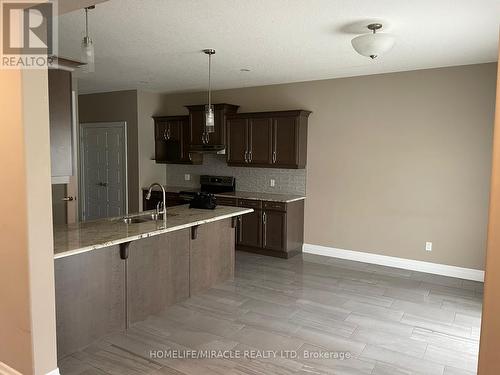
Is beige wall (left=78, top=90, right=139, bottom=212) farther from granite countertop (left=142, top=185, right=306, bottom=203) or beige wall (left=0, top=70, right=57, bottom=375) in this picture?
beige wall (left=0, top=70, right=57, bottom=375)

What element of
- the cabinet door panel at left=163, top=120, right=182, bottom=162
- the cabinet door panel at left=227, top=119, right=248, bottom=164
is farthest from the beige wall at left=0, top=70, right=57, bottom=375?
the cabinet door panel at left=163, top=120, right=182, bottom=162

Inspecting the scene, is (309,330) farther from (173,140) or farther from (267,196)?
(173,140)

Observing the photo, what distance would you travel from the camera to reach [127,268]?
11.1ft

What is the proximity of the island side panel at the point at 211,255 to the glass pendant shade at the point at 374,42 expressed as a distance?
7.78 ft

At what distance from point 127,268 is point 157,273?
38cm

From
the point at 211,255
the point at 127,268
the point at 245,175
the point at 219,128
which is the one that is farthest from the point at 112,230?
the point at 245,175

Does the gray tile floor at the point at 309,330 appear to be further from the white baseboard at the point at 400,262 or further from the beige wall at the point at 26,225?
the beige wall at the point at 26,225

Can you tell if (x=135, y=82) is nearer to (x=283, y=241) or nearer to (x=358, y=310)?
(x=283, y=241)

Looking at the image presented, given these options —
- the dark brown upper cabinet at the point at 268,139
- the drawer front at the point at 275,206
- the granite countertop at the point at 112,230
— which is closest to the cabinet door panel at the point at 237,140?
the dark brown upper cabinet at the point at 268,139

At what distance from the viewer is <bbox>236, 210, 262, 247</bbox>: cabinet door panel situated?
5.77m

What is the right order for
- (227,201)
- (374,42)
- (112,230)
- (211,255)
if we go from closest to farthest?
(374,42)
(112,230)
(211,255)
(227,201)

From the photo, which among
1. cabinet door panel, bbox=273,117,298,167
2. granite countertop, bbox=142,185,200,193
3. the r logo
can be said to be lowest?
granite countertop, bbox=142,185,200,193

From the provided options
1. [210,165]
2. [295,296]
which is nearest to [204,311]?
[295,296]

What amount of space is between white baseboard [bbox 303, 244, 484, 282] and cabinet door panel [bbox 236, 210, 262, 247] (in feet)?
2.58
